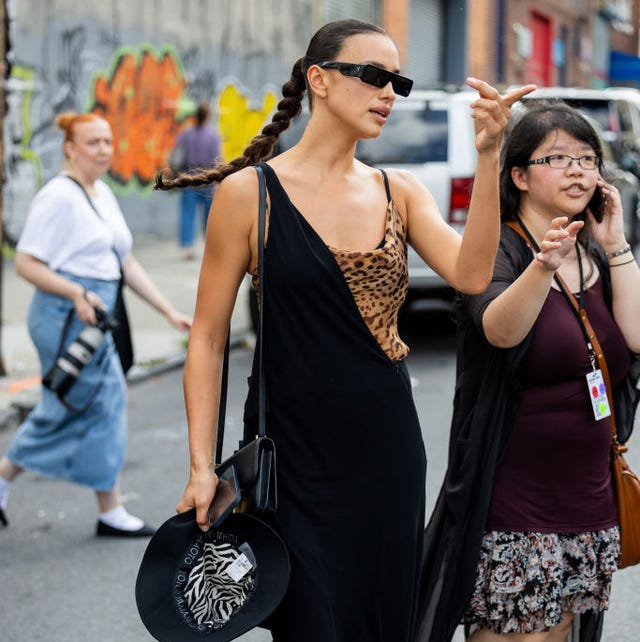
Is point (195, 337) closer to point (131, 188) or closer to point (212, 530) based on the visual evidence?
point (212, 530)

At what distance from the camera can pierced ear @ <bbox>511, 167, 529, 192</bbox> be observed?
326cm

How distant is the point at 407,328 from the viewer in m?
11.3

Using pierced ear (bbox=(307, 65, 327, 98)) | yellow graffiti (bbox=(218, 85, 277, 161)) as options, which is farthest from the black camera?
yellow graffiti (bbox=(218, 85, 277, 161))

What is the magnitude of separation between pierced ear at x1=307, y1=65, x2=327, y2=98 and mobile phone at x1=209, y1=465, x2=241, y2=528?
90cm

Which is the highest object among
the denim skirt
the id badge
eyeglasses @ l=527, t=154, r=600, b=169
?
eyeglasses @ l=527, t=154, r=600, b=169

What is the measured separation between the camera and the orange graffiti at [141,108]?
17062mm

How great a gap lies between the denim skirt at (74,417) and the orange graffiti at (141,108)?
37.7ft

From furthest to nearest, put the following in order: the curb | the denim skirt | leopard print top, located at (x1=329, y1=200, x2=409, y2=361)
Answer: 1. the curb
2. the denim skirt
3. leopard print top, located at (x1=329, y1=200, x2=409, y2=361)

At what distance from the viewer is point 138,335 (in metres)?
10.8

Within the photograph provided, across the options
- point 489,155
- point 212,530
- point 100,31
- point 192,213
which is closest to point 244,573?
point 212,530

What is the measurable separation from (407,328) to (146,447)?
453 centimetres

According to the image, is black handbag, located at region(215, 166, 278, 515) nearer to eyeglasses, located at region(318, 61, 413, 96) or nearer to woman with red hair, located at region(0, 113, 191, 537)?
eyeglasses, located at region(318, 61, 413, 96)

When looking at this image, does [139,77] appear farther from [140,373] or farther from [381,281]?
[381,281]

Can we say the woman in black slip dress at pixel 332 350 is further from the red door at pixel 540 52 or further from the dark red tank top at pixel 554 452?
the red door at pixel 540 52
